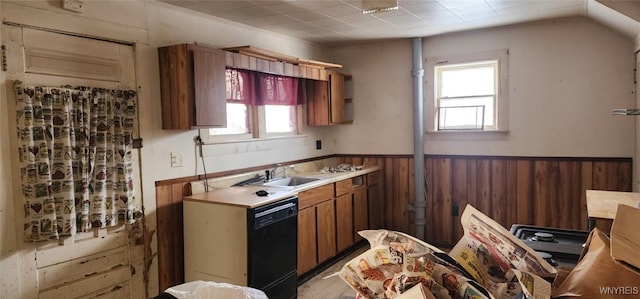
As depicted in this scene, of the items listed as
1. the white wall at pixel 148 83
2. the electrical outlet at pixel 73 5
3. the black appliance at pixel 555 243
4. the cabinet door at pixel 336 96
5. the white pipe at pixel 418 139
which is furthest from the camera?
the cabinet door at pixel 336 96

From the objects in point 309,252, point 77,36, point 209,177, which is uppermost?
point 77,36

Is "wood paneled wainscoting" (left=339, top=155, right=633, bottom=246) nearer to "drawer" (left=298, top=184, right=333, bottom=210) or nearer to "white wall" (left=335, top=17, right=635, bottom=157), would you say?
"white wall" (left=335, top=17, right=635, bottom=157)

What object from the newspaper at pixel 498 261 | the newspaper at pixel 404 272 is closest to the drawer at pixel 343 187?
the newspaper at pixel 498 261

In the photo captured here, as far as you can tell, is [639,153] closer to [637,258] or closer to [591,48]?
[591,48]

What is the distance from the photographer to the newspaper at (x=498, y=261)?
87cm

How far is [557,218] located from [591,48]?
1677mm

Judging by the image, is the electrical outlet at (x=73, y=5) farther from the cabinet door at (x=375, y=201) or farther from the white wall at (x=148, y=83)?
the cabinet door at (x=375, y=201)

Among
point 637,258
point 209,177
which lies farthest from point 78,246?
point 637,258

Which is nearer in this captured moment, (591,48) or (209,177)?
(209,177)

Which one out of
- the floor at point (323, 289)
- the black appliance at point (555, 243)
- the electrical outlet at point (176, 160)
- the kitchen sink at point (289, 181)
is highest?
the electrical outlet at point (176, 160)

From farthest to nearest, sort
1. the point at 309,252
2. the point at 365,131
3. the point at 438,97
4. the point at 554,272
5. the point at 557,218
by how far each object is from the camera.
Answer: the point at 365,131 → the point at 438,97 → the point at 557,218 → the point at 309,252 → the point at 554,272

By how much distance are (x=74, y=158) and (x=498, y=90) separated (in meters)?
3.87

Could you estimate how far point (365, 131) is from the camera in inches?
198

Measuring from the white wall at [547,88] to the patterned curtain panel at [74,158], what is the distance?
9.93ft
